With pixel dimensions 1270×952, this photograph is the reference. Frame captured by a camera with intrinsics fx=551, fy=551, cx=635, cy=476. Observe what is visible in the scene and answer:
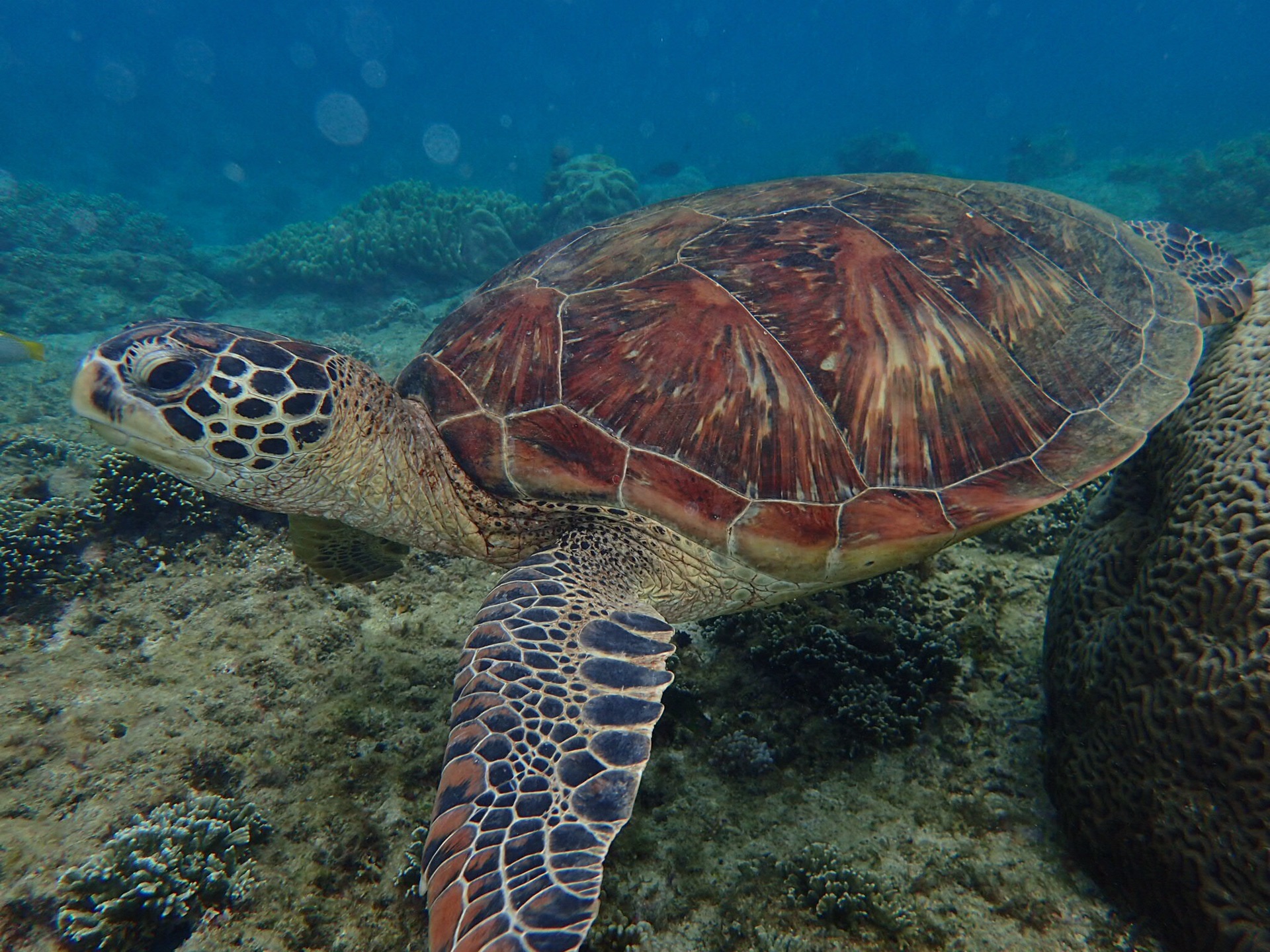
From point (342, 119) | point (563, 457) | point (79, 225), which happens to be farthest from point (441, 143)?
point (563, 457)

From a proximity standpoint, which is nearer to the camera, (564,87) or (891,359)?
(891,359)

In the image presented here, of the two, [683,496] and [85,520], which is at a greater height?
[683,496]

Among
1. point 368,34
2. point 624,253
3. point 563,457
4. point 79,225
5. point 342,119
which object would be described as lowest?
point 563,457

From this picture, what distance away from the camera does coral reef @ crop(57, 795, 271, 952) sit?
5.39ft

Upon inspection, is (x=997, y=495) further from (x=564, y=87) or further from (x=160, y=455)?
(x=564, y=87)

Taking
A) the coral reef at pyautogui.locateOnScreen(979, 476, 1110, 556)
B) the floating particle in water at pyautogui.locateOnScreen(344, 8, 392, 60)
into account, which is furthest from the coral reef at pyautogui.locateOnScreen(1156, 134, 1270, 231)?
the floating particle in water at pyautogui.locateOnScreen(344, 8, 392, 60)

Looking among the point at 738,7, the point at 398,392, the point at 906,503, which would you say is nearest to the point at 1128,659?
the point at 906,503

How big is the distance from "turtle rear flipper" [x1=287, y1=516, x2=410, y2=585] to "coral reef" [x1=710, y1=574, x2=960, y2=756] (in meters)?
1.84

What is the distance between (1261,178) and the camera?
1260 cm

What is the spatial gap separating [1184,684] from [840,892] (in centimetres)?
125

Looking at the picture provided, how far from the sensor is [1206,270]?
9.26ft

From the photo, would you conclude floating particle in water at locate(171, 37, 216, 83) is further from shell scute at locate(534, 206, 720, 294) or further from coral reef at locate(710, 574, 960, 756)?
coral reef at locate(710, 574, 960, 756)

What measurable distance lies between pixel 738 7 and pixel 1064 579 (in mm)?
106125

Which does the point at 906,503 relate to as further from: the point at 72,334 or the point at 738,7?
the point at 738,7
